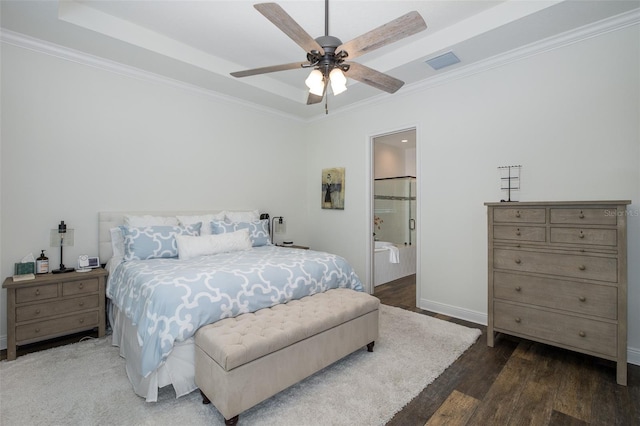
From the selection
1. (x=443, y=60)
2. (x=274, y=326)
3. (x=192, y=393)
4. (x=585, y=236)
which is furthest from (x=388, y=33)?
(x=192, y=393)

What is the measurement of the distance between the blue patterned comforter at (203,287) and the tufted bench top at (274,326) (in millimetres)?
102

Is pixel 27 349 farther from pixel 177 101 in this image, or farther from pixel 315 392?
pixel 177 101

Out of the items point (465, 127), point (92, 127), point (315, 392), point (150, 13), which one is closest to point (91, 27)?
point (150, 13)

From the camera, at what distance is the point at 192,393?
6.60ft

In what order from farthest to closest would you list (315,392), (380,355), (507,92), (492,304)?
(507,92) < (492,304) < (380,355) < (315,392)

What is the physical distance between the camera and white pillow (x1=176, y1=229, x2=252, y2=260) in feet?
9.75

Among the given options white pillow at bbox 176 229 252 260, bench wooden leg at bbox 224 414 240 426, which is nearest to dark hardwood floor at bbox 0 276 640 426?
bench wooden leg at bbox 224 414 240 426

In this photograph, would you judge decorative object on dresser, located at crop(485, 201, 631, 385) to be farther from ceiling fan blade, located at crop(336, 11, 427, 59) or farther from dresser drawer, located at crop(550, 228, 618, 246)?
ceiling fan blade, located at crop(336, 11, 427, 59)

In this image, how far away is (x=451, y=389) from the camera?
2057 mm

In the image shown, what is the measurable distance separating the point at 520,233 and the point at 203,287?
2.53 m

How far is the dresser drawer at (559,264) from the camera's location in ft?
7.07

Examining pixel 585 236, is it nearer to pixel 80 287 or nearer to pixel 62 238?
pixel 80 287

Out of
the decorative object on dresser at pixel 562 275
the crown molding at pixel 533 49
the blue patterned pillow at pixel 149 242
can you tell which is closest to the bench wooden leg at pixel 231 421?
the blue patterned pillow at pixel 149 242

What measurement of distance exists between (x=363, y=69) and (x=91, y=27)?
2.38 metres
